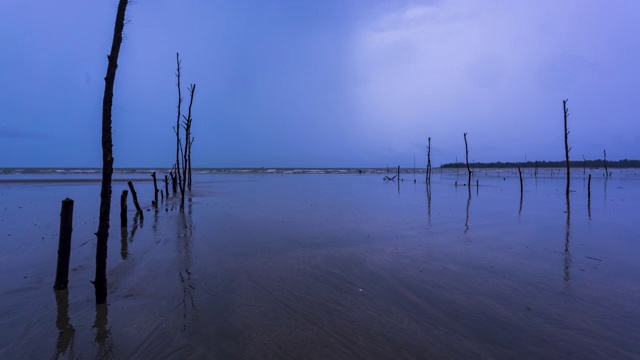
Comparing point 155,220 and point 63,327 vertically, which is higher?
point 155,220

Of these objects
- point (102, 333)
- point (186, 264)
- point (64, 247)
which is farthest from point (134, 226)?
point (102, 333)

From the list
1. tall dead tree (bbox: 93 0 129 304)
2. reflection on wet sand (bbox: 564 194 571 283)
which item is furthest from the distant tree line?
tall dead tree (bbox: 93 0 129 304)

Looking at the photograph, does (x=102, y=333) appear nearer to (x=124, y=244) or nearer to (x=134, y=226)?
(x=124, y=244)

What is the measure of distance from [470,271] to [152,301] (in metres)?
5.50

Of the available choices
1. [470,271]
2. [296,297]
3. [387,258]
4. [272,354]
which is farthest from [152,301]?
[470,271]

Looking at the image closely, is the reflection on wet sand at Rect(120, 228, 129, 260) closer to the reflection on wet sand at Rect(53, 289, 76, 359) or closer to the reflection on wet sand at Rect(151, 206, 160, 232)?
the reflection on wet sand at Rect(151, 206, 160, 232)

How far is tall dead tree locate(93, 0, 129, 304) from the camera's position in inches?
185

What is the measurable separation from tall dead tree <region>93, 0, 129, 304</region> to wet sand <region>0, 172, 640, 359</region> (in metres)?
0.48

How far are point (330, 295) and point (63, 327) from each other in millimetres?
3500

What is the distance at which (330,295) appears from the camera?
525 centimetres

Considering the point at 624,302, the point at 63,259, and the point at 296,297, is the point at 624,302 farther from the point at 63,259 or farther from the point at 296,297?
the point at 63,259

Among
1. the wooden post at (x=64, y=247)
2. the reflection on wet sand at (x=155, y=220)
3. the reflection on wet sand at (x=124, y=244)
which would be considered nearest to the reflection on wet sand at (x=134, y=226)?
the reflection on wet sand at (x=124, y=244)

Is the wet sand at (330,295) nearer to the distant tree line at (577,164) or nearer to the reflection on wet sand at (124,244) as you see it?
the reflection on wet sand at (124,244)

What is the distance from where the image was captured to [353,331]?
4.05 meters
